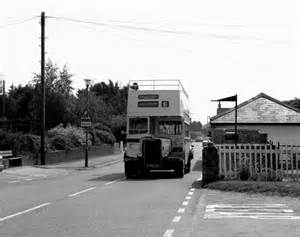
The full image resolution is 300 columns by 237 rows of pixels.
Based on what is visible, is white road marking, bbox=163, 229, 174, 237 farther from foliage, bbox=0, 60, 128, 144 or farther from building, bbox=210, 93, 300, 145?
foliage, bbox=0, 60, 128, 144

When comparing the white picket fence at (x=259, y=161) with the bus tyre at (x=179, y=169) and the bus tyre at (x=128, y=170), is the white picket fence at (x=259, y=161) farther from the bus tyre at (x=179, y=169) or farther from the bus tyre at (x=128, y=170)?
the bus tyre at (x=128, y=170)

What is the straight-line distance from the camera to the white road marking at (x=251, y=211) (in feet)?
41.2

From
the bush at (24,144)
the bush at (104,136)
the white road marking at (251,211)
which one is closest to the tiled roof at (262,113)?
the bush at (24,144)

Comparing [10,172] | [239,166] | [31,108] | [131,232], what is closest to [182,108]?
[239,166]

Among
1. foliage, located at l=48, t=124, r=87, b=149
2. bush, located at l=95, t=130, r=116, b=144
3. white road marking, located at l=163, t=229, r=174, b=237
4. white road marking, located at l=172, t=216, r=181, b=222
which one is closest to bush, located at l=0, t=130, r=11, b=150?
foliage, located at l=48, t=124, r=87, b=149

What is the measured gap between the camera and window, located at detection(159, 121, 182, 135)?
2616cm

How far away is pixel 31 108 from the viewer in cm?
6412

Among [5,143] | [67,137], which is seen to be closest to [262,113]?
[67,137]

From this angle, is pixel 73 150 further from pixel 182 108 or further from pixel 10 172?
pixel 182 108

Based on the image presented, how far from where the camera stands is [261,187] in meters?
17.8

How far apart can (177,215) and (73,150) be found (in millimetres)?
Answer: 30767

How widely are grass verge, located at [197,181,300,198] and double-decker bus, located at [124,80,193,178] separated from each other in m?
6.24

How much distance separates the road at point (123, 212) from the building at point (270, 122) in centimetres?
1741

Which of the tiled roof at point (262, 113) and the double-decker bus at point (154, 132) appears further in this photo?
the tiled roof at point (262, 113)
